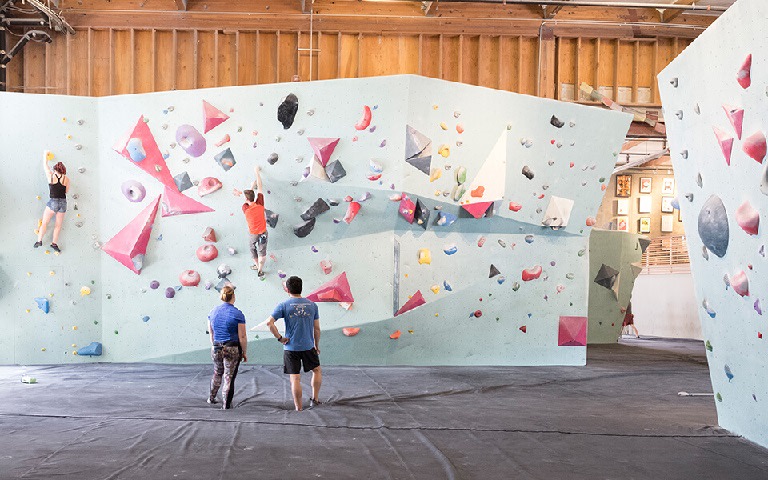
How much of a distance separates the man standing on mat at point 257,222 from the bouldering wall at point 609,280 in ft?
24.4

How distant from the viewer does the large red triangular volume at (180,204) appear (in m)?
9.58

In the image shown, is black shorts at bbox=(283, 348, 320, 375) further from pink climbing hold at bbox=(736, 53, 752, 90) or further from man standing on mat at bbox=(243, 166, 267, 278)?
pink climbing hold at bbox=(736, 53, 752, 90)

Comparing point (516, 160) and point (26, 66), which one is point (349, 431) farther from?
point (26, 66)

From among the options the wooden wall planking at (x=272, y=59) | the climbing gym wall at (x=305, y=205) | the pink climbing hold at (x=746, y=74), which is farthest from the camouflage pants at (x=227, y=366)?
the wooden wall planking at (x=272, y=59)

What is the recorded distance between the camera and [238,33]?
14297 mm

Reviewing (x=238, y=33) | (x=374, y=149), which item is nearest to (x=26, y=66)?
(x=238, y=33)

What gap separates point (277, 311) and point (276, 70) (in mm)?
8898

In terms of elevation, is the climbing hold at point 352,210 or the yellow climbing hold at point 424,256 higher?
the climbing hold at point 352,210

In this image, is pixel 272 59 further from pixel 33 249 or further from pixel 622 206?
pixel 622 206

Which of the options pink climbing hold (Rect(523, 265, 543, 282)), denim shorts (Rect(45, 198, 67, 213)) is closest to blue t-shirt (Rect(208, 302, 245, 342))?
denim shorts (Rect(45, 198, 67, 213))

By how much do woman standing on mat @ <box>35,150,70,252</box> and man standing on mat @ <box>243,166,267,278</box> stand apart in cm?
220

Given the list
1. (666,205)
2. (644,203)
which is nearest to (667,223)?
(666,205)

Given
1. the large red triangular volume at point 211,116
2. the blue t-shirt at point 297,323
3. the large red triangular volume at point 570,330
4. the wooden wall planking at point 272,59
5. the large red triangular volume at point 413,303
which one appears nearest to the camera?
the blue t-shirt at point 297,323

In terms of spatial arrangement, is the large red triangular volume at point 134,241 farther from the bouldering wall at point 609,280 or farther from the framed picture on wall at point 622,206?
the framed picture on wall at point 622,206
